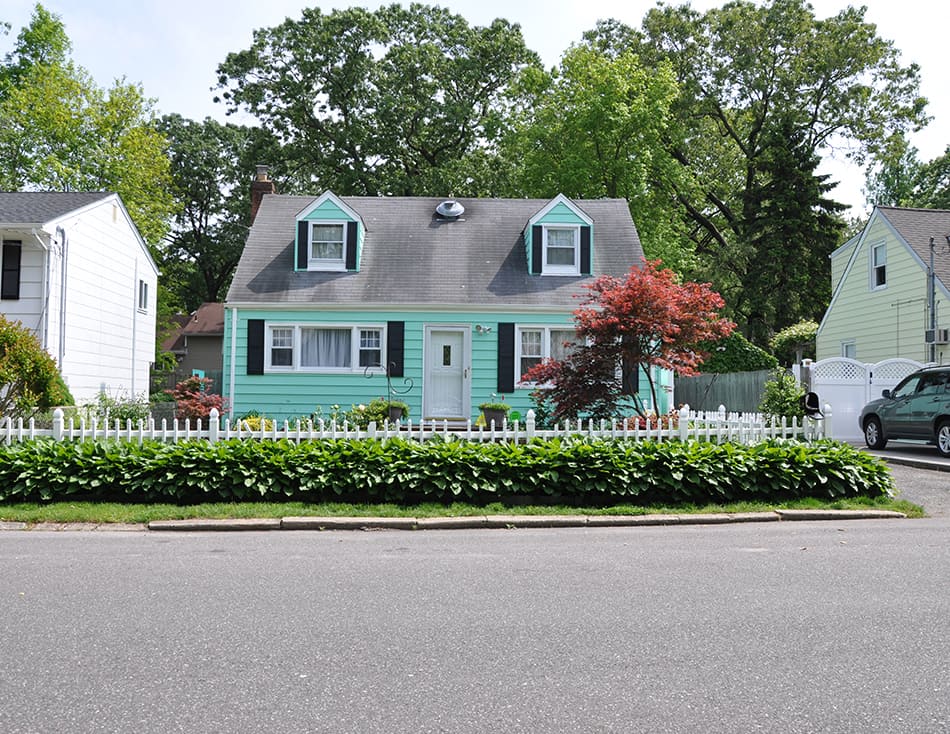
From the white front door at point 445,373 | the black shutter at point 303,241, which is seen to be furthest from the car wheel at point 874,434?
the black shutter at point 303,241

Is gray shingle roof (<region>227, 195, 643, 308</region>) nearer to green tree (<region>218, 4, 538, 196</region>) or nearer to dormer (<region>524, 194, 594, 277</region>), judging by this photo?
dormer (<region>524, 194, 594, 277</region>)

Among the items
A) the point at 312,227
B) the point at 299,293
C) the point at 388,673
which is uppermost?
the point at 312,227

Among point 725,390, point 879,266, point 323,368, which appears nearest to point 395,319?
point 323,368

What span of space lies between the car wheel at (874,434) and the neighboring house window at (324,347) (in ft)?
36.0

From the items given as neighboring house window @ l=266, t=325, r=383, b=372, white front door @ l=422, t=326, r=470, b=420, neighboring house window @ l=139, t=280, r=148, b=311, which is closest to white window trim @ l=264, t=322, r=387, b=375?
neighboring house window @ l=266, t=325, r=383, b=372

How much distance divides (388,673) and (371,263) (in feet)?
56.4

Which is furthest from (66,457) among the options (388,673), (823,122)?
(823,122)

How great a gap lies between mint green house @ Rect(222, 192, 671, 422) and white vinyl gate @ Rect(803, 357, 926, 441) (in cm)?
380

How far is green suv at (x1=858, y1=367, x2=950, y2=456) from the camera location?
15.6m

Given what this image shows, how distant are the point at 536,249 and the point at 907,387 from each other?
8876 millimetres

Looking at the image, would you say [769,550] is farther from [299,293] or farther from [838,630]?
[299,293]

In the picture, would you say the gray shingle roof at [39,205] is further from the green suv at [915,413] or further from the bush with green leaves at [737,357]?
the bush with green leaves at [737,357]

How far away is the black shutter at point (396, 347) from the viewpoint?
64.6 feet

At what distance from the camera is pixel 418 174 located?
121 feet
